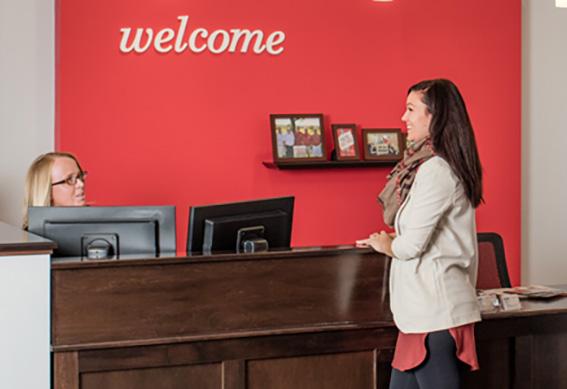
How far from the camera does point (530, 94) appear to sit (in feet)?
21.9

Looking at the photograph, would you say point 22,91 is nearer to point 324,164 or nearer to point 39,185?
point 39,185

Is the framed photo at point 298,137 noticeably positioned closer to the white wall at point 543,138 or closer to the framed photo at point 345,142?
the framed photo at point 345,142

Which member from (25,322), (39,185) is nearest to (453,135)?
(25,322)

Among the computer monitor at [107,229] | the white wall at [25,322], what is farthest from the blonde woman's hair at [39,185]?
the white wall at [25,322]

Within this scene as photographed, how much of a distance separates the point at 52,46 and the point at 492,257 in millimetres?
2960

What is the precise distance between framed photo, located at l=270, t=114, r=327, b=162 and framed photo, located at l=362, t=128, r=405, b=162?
1.05 feet

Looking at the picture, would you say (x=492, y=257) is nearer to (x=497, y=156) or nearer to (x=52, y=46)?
(x=497, y=156)

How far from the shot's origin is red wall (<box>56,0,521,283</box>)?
5.44 metres

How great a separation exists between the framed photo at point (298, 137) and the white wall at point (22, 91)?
1393mm

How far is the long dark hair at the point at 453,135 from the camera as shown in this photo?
2.94m

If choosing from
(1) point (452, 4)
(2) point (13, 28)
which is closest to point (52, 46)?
(2) point (13, 28)

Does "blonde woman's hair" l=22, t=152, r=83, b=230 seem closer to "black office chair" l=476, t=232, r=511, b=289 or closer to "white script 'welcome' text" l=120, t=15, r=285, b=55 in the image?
"white script 'welcome' text" l=120, t=15, r=285, b=55

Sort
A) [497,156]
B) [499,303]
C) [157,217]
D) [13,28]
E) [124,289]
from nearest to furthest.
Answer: [124,289] < [157,217] < [499,303] < [13,28] < [497,156]

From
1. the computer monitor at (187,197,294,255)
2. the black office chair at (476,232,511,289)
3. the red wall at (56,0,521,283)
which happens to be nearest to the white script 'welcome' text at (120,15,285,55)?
the red wall at (56,0,521,283)
